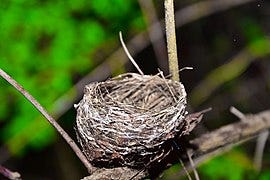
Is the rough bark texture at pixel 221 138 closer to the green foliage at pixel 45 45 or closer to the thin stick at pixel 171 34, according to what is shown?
the thin stick at pixel 171 34

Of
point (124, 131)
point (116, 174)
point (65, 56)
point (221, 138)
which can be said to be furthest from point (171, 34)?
point (65, 56)

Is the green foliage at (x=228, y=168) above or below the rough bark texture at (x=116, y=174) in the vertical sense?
below

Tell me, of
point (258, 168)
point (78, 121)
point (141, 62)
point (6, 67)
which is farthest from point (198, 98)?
point (78, 121)

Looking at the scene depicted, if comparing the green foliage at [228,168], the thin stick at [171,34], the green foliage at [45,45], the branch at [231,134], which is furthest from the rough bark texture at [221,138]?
the green foliage at [45,45]

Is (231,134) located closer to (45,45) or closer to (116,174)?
(116,174)

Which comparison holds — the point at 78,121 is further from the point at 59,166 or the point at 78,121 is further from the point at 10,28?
the point at 59,166

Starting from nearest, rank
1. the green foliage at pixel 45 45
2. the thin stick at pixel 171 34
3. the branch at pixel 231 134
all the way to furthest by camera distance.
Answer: the thin stick at pixel 171 34, the branch at pixel 231 134, the green foliage at pixel 45 45

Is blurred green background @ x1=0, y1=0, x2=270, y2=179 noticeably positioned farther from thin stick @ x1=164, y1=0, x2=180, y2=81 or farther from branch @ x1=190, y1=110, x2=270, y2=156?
thin stick @ x1=164, y1=0, x2=180, y2=81
